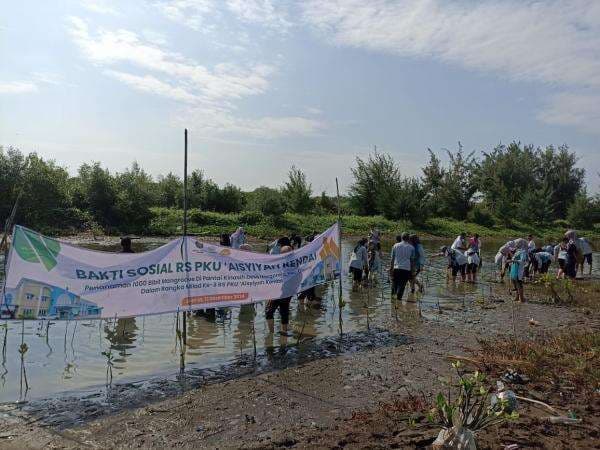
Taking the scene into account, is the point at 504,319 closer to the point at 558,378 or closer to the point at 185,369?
the point at 558,378

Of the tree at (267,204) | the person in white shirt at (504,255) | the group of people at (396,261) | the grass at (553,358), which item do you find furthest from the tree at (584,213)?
the grass at (553,358)

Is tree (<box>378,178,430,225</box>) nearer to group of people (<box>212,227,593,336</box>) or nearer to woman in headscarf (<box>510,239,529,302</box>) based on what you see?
group of people (<box>212,227,593,336</box>)

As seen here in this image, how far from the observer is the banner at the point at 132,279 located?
23.5ft

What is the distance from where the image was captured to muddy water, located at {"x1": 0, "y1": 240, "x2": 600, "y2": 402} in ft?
26.0

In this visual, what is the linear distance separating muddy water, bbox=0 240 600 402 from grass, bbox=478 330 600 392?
309 centimetres

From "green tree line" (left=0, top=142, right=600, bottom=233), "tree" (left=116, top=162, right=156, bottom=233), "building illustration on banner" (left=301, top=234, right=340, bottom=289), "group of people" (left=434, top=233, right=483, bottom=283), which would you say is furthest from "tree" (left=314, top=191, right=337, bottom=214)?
"building illustration on banner" (left=301, top=234, right=340, bottom=289)

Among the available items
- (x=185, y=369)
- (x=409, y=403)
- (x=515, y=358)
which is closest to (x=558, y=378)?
(x=515, y=358)

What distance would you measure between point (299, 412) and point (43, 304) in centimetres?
387

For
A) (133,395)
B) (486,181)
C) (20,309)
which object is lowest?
(133,395)

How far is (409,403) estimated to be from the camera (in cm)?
650

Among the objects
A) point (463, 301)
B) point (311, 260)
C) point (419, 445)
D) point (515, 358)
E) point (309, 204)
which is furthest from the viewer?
point (309, 204)

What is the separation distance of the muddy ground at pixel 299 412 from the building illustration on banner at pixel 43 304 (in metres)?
1.19

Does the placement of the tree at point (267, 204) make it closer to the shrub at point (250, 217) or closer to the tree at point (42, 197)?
the shrub at point (250, 217)

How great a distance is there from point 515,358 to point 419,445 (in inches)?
142
